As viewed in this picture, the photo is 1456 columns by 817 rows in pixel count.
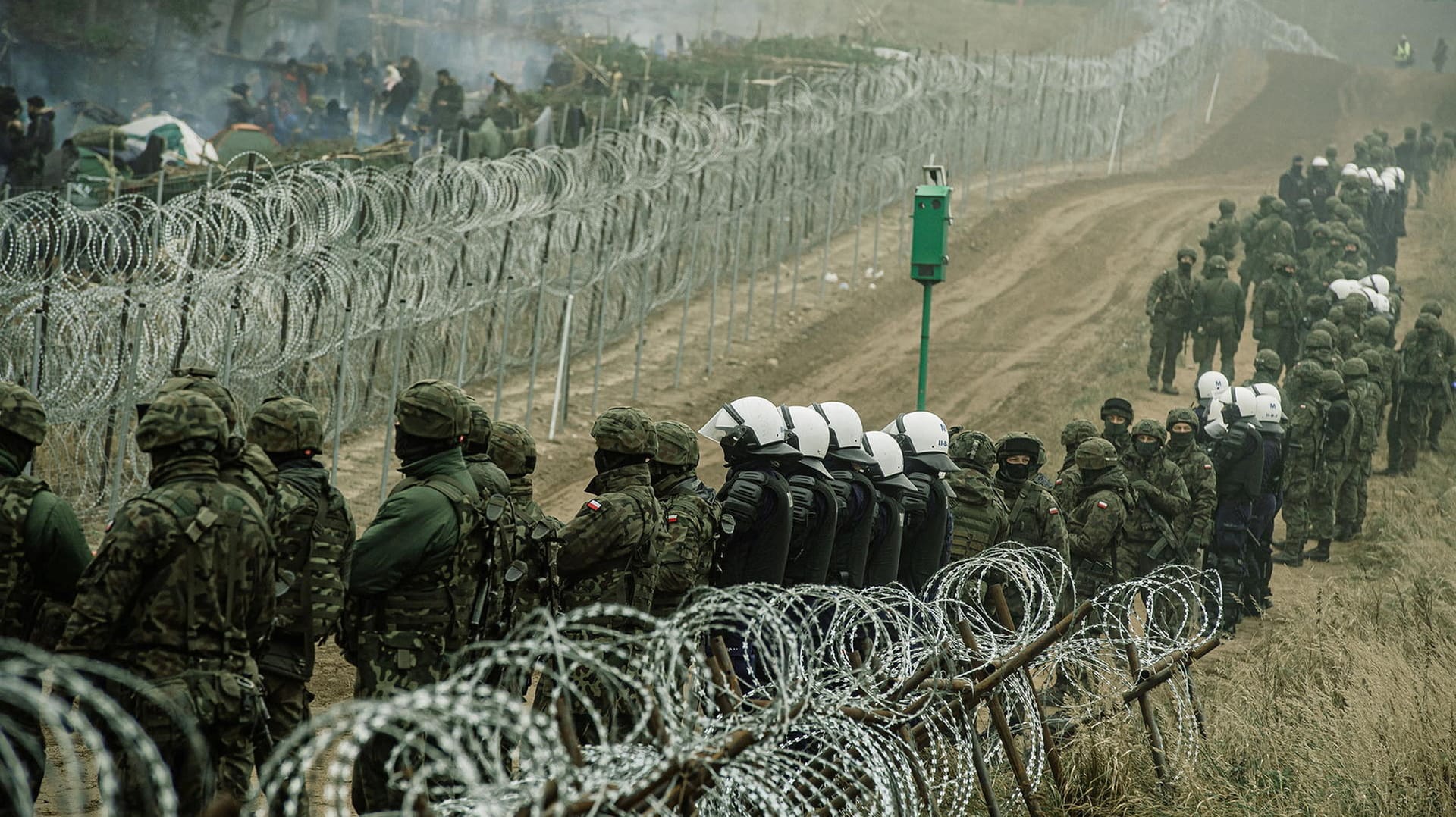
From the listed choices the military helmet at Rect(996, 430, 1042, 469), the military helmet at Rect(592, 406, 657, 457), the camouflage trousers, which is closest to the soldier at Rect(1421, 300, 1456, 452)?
the military helmet at Rect(996, 430, 1042, 469)

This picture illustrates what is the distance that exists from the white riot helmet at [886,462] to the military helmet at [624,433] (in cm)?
185

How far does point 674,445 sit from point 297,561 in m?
1.74

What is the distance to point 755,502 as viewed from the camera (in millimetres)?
7246

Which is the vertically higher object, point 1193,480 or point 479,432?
point 479,432

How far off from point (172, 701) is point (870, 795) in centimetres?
199

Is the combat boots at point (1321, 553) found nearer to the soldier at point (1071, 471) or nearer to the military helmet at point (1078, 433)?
the soldier at point (1071, 471)

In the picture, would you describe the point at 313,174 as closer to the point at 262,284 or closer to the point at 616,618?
the point at 262,284

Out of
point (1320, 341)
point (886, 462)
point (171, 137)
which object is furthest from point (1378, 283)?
point (171, 137)

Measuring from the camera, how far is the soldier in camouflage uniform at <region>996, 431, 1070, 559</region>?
8953 mm

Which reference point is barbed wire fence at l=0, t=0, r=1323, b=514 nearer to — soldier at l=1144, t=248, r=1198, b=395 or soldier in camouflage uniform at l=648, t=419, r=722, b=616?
soldier at l=1144, t=248, r=1198, b=395

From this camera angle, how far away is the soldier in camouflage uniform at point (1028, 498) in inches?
352

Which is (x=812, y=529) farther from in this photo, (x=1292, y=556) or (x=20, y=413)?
(x=1292, y=556)

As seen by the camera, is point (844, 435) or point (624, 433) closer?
point (624, 433)

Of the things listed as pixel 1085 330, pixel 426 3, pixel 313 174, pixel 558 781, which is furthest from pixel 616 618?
pixel 426 3
